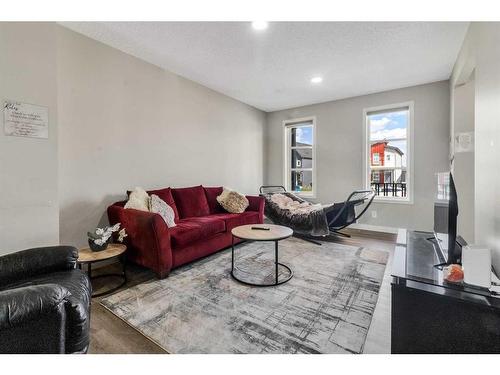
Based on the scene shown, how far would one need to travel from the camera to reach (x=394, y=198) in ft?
14.5

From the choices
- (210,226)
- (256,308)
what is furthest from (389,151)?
(256,308)

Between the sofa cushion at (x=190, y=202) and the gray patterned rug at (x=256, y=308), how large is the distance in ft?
2.64

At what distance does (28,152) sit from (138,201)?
107 centimetres

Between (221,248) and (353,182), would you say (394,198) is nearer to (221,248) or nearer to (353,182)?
(353,182)

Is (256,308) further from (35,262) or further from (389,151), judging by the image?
(389,151)

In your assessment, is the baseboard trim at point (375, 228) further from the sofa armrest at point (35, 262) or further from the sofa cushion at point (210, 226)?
the sofa armrest at point (35, 262)

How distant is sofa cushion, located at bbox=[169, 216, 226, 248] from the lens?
8.42 feet

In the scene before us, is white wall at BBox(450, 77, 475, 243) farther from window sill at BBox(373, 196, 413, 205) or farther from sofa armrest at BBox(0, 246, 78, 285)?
sofa armrest at BBox(0, 246, 78, 285)

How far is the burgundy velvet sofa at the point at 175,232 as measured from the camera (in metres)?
2.40

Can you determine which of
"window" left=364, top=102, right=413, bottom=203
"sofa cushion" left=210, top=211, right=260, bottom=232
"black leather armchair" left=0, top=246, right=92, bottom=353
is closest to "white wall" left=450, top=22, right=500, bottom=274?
"window" left=364, top=102, right=413, bottom=203

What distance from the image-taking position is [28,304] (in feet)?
3.40

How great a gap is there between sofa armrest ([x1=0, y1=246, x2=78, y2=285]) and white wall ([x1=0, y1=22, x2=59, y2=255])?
523 millimetres

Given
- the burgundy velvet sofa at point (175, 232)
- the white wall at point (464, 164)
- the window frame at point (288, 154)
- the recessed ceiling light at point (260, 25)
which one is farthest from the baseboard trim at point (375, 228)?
the recessed ceiling light at point (260, 25)
